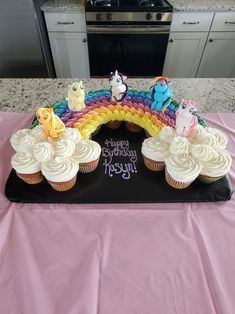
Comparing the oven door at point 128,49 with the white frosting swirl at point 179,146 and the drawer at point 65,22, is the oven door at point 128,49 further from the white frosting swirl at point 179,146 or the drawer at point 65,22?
the white frosting swirl at point 179,146

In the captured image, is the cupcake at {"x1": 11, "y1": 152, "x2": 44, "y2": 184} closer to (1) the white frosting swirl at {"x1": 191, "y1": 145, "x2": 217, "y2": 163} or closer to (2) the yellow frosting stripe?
(2) the yellow frosting stripe

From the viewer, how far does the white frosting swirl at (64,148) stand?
605mm

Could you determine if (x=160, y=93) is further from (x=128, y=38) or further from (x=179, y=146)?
(x=128, y=38)

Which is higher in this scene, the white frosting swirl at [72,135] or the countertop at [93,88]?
the white frosting swirl at [72,135]

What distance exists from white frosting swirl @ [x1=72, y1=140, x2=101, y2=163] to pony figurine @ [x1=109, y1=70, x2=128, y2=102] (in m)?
0.22

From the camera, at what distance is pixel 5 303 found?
453 millimetres

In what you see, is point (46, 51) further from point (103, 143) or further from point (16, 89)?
point (103, 143)

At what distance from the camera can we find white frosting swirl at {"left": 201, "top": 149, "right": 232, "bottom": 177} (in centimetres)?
61

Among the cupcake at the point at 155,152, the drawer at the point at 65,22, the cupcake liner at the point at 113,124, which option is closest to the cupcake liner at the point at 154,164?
the cupcake at the point at 155,152

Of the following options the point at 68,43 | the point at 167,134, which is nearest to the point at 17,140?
the point at 167,134

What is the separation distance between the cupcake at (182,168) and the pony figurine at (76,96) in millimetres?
339

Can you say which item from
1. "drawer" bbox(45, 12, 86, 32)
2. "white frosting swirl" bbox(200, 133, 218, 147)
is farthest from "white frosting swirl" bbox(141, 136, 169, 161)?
"drawer" bbox(45, 12, 86, 32)

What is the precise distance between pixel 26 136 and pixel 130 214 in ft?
1.17

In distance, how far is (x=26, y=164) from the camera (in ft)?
1.94
